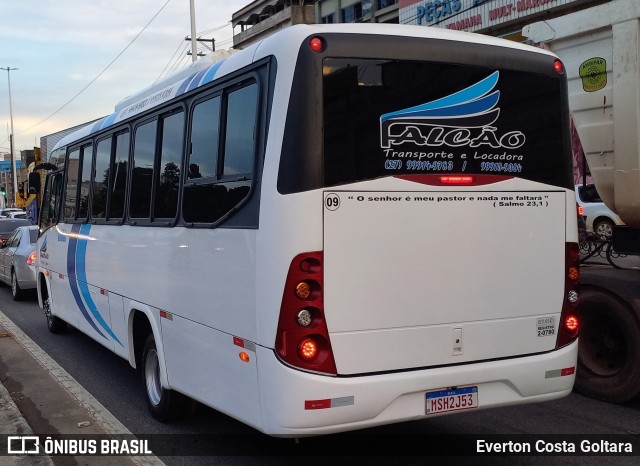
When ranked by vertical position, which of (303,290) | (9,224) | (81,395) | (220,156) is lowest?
(81,395)

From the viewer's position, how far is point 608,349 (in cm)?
648

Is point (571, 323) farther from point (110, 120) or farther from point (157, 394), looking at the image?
point (110, 120)

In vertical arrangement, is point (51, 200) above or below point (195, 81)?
below

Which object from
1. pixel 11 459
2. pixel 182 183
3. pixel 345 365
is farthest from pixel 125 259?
pixel 345 365

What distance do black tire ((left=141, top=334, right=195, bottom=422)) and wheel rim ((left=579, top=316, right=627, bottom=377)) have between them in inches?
143

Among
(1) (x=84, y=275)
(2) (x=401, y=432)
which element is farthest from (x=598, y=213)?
(1) (x=84, y=275)

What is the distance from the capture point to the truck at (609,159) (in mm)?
6020

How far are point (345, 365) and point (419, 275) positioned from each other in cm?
72

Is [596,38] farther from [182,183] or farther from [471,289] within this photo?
[182,183]

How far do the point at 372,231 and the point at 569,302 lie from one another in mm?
1670

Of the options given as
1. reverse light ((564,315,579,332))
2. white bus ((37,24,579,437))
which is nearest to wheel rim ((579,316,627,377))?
reverse light ((564,315,579,332))

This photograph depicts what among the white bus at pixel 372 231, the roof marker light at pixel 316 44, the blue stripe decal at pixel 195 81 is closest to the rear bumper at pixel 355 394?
the white bus at pixel 372 231

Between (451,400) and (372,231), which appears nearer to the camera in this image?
(372,231)

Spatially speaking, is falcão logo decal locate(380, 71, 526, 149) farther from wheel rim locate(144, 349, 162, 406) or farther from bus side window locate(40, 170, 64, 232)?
bus side window locate(40, 170, 64, 232)
